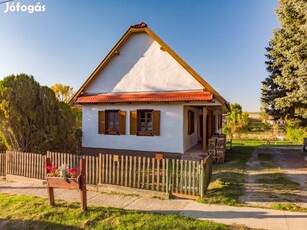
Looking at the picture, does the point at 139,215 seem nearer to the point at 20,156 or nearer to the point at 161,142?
the point at 20,156

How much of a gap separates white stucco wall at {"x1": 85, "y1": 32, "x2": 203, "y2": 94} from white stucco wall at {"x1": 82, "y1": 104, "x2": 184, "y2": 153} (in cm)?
120

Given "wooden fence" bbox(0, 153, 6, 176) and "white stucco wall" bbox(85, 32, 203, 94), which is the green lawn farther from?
"wooden fence" bbox(0, 153, 6, 176)

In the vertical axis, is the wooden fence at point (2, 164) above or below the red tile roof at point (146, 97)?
below

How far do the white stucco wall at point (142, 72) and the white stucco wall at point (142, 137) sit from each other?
1.20m

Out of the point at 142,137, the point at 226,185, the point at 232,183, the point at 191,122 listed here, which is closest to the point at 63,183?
the point at 226,185

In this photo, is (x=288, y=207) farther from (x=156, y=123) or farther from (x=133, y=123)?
(x=133, y=123)

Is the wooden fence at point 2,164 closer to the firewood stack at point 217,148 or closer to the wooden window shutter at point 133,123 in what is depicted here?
the wooden window shutter at point 133,123

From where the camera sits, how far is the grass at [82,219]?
6.09 metres

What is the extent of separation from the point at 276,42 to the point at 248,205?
453 inches

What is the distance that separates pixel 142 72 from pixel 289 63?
27.1 feet

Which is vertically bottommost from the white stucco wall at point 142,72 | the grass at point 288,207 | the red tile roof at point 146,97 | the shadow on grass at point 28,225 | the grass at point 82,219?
the shadow on grass at point 28,225

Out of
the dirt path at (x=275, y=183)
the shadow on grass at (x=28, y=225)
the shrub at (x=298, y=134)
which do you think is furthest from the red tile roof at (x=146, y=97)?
the shrub at (x=298, y=134)

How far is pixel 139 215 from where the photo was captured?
6641 millimetres

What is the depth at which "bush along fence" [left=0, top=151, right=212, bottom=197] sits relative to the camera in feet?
26.6
